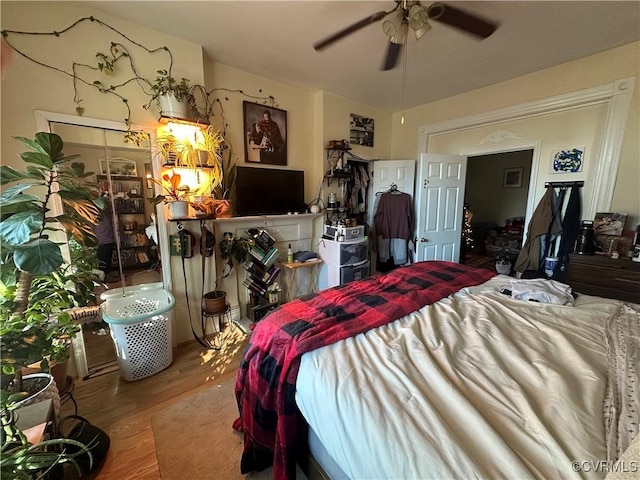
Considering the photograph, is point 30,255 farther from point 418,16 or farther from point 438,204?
point 438,204

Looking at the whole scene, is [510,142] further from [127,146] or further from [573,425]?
[127,146]

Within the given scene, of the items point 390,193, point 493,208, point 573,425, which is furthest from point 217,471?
point 493,208

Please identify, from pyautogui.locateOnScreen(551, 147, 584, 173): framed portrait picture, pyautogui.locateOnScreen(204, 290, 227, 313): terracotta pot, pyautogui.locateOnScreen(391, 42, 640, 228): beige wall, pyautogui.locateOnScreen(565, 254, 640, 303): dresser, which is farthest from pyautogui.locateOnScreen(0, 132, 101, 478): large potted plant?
pyautogui.locateOnScreen(551, 147, 584, 173): framed portrait picture

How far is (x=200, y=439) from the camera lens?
1.45 metres

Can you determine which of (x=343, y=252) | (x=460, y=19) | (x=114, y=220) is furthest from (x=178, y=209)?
(x=460, y=19)

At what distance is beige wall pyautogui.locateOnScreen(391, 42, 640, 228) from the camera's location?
2.16m

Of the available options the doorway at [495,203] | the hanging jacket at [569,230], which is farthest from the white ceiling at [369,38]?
the doorway at [495,203]

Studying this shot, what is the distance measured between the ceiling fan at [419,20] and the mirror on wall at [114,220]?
1.74 metres

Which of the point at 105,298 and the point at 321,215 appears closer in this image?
the point at 105,298

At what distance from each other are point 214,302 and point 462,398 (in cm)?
213

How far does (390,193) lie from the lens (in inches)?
138

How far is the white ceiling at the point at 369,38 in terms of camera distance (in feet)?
5.67

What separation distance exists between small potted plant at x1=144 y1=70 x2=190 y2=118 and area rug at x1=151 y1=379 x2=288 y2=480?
2137 millimetres

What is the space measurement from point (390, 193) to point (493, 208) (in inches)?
139
